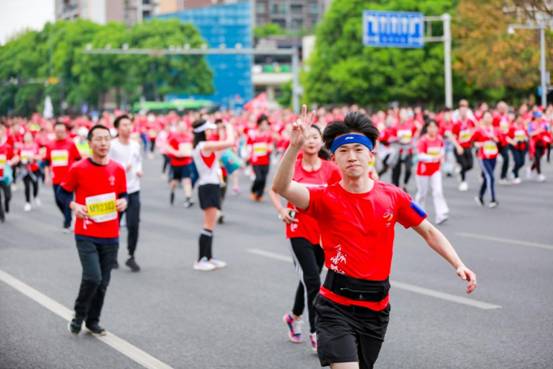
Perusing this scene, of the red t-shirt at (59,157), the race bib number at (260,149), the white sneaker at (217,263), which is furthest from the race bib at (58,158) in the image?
the race bib number at (260,149)

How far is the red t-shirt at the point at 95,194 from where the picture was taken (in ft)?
28.6

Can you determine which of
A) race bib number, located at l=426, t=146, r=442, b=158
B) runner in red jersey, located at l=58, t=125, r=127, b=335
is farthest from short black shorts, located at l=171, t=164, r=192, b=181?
runner in red jersey, located at l=58, t=125, r=127, b=335

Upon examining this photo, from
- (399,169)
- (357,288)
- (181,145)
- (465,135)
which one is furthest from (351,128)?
(465,135)

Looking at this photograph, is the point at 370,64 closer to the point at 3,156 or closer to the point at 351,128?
the point at 3,156

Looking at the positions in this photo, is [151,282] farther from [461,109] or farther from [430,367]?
[461,109]

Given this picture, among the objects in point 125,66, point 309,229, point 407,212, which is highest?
point 125,66

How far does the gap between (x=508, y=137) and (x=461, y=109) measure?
141cm

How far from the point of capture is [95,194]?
8.88 metres

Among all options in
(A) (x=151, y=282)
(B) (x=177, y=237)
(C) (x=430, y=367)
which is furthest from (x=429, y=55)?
(C) (x=430, y=367)

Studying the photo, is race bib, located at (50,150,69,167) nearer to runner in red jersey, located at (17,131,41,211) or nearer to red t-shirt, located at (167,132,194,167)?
runner in red jersey, located at (17,131,41,211)

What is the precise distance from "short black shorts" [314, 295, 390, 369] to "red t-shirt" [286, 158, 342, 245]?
2.39 m

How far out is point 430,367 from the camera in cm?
724

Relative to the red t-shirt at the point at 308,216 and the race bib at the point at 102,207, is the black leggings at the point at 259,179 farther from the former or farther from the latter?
the red t-shirt at the point at 308,216

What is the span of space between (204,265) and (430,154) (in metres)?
6.21
